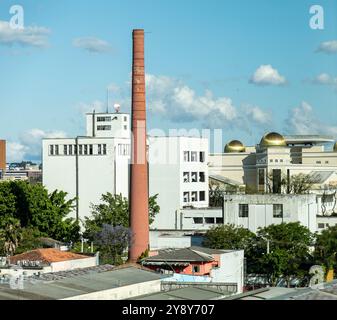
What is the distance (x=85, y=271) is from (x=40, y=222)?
74.2ft

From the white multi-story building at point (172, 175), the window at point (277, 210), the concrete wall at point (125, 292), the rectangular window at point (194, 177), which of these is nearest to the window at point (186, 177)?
the white multi-story building at point (172, 175)

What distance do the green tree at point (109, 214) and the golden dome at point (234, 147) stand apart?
129 ft

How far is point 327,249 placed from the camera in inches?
1780

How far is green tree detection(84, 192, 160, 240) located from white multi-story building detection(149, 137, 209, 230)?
2.59m

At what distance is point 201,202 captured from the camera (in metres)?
69.6

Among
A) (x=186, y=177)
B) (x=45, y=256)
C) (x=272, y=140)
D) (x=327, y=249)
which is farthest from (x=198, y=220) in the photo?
(x=272, y=140)

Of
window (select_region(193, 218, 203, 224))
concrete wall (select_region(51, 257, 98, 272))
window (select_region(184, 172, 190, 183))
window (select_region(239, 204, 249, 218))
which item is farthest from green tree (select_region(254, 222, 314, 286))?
window (select_region(184, 172, 190, 183))

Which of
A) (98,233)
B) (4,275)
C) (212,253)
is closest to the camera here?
(4,275)

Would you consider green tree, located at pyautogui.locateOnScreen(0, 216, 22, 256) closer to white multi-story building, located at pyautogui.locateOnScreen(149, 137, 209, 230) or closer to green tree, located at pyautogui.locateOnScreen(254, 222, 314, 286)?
green tree, located at pyautogui.locateOnScreen(254, 222, 314, 286)

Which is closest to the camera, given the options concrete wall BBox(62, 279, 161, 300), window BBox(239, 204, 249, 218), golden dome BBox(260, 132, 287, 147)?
concrete wall BBox(62, 279, 161, 300)

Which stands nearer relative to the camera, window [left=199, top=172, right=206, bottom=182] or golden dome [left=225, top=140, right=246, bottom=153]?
window [left=199, top=172, right=206, bottom=182]

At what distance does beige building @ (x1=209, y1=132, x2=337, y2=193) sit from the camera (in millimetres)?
89562
